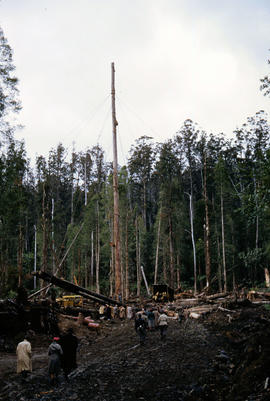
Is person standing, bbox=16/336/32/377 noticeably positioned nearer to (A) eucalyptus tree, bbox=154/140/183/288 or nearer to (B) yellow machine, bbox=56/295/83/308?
(B) yellow machine, bbox=56/295/83/308

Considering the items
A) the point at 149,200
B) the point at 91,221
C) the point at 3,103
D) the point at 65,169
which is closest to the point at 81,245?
the point at 91,221

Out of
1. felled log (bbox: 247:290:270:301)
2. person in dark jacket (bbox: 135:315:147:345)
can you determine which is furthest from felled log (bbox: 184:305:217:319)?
person in dark jacket (bbox: 135:315:147:345)

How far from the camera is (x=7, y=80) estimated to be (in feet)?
63.2

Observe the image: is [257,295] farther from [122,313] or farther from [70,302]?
[70,302]

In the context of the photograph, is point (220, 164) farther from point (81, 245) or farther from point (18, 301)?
point (18, 301)

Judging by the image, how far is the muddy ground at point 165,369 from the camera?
7105mm

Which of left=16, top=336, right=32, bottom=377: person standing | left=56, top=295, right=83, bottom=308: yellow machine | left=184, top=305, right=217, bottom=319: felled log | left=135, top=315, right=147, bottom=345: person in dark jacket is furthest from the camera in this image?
left=56, top=295, right=83, bottom=308: yellow machine

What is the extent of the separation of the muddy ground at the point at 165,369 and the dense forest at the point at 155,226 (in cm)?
1315

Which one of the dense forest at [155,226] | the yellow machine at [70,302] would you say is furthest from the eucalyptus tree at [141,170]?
the yellow machine at [70,302]

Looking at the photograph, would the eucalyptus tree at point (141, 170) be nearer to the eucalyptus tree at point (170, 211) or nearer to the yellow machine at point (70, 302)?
the eucalyptus tree at point (170, 211)

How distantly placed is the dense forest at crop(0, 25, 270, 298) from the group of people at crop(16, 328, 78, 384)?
1412cm

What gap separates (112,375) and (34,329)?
772 cm

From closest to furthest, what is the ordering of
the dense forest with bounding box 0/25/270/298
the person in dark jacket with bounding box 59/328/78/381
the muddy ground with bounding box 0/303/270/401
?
the muddy ground with bounding box 0/303/270/401 < the person in dark jacket with bounding box 59/328/78/381 < the dense forest with bounding box 0/25/270/298

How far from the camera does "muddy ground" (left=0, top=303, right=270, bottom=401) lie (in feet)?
23.3
